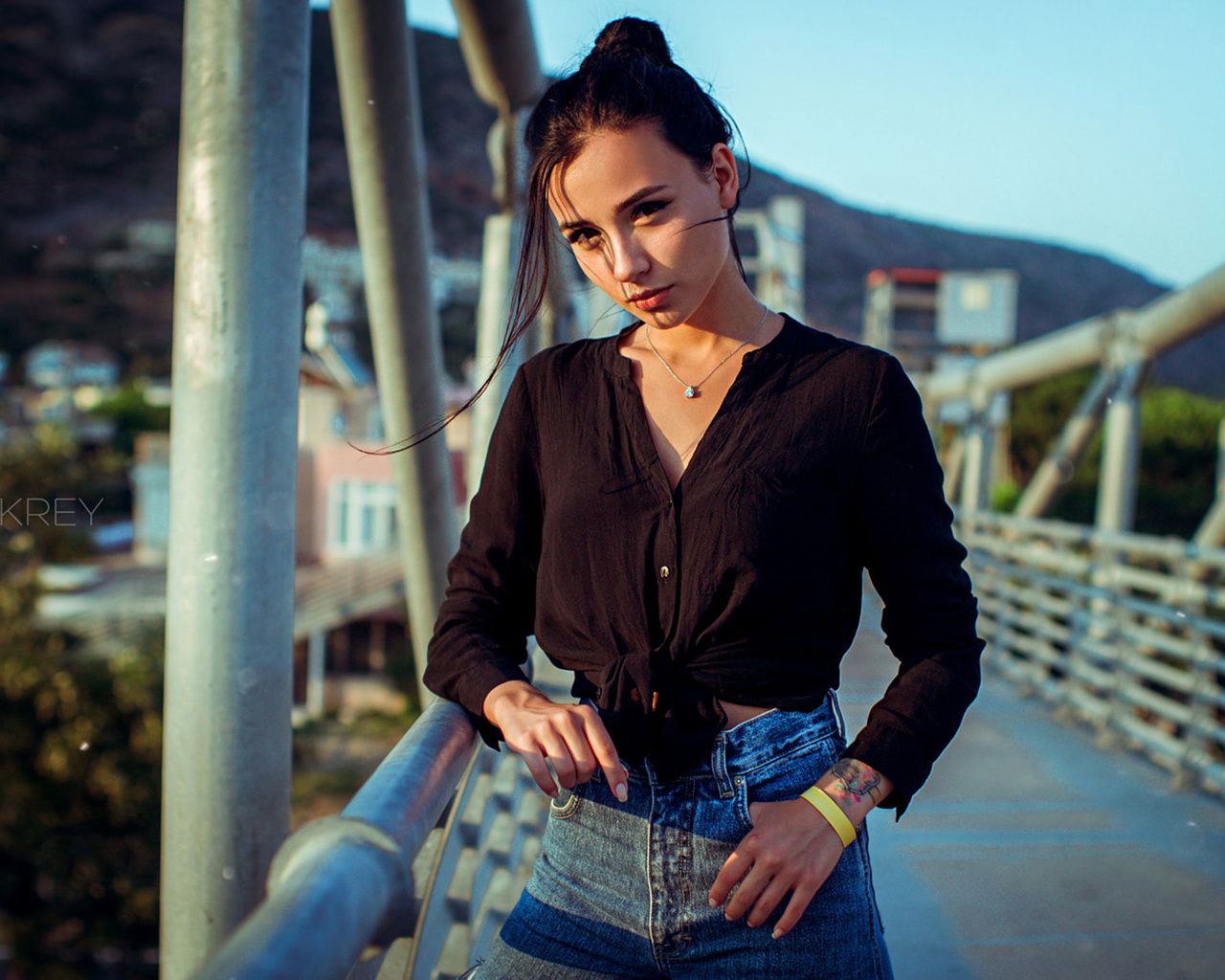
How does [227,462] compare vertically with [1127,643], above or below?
above

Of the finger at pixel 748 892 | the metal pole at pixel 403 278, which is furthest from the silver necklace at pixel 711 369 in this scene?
the metal pole at pixel 403 278

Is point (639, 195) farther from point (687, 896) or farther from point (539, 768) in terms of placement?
point (687, 896)

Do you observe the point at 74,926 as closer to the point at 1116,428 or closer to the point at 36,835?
the point at 36,835

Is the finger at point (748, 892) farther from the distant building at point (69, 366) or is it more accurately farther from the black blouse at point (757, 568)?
the distant building at point (69, 366)

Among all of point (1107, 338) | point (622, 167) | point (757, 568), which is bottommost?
point (757, 568)

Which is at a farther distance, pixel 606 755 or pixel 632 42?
pixel 632 42

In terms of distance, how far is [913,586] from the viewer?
1.03m

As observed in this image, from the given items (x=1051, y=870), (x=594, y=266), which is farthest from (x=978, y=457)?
(x=594, y=266)

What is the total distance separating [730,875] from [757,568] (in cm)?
31

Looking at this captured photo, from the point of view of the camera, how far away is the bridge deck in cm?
254

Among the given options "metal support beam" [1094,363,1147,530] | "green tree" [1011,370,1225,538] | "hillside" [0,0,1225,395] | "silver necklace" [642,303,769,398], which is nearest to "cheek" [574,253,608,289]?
"silver necklace" [642,303,769,398]

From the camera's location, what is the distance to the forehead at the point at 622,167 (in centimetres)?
103

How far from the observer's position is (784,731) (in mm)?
1023

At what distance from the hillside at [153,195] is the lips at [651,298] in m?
60.1
